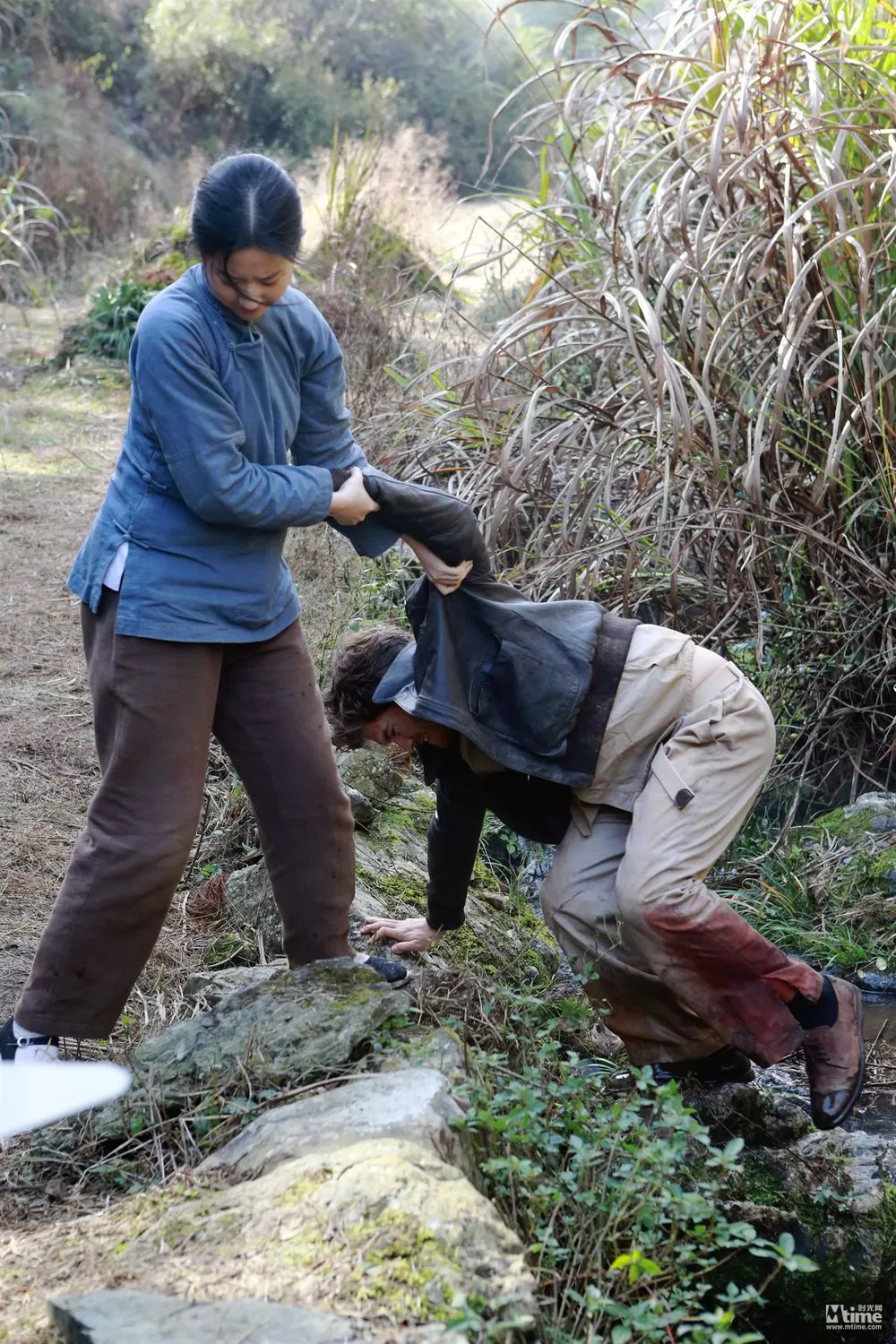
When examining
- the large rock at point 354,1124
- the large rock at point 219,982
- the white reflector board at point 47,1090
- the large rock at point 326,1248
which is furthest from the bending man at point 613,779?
the large rock at point 326,1248

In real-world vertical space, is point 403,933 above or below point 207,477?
below

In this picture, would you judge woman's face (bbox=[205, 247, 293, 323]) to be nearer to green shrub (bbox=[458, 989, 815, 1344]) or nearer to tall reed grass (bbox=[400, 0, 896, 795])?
green shrub (bbox=[458, 989, 815, 1344])

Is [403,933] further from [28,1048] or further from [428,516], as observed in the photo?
[428,516]

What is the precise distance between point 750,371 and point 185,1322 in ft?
11.5

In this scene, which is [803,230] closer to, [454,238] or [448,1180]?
[448,1180]

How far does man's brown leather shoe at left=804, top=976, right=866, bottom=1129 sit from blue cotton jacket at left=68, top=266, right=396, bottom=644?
1428 mm

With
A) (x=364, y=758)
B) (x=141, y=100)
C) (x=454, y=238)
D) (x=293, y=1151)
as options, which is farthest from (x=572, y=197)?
(x=141, y=100)

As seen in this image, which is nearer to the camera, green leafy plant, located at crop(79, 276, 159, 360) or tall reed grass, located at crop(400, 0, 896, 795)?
tall reed grass, located at crop(400, 0, 896, 795)

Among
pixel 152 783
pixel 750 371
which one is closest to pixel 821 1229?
pixel 152 783

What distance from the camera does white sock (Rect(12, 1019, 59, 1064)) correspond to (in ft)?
8.19

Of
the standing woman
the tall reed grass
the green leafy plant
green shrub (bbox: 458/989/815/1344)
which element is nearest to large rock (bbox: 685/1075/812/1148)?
green shrub (bbox: 458/989/815/1344)

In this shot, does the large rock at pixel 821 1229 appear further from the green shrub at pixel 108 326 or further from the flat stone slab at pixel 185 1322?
the green shrub at pixel 108 326

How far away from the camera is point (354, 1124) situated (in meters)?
2.08

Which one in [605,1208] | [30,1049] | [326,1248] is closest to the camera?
[326,1248]
